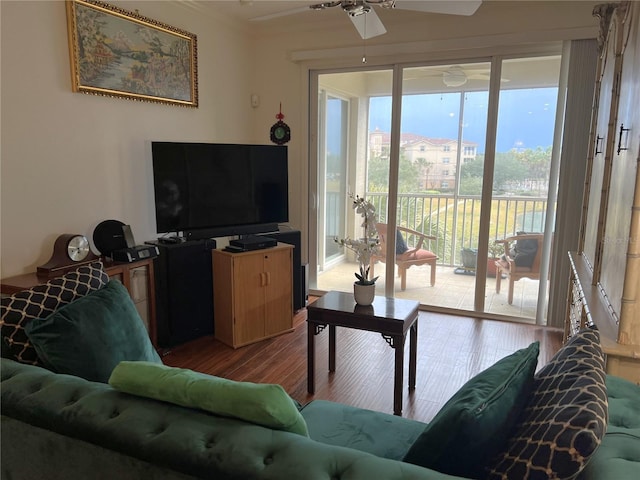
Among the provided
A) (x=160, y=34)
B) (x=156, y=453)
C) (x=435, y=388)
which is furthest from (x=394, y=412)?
(x=160, y=34)

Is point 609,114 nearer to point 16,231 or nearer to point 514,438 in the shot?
point 514,438

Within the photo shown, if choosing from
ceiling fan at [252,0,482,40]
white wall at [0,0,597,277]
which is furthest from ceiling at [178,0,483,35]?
ceiling fan at [252,0,482,40]

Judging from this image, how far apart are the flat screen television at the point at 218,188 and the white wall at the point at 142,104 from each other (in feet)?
0.93

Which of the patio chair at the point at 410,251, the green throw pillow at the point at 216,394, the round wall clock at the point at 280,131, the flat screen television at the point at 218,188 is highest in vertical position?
the round wall clock at the point at 280,131

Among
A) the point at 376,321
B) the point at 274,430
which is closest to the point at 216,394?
the point at 274,430

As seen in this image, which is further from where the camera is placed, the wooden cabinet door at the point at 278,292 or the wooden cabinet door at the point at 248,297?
the wooden cabinet door at the point at 278,292

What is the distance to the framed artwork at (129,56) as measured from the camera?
9.39ft

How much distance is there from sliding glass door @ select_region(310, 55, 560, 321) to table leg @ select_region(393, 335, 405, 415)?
1.99 m

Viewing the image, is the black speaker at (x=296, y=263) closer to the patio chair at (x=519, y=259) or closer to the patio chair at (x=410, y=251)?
the patio chair at (x=410, y=251)

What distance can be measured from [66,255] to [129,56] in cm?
148

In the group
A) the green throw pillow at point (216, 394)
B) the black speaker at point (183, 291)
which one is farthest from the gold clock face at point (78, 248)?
the green throw pillow at point (216, 394)

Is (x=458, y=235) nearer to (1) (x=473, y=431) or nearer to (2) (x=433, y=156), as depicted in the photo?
(2) (x=433, y=156)

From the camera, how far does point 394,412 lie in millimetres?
2518

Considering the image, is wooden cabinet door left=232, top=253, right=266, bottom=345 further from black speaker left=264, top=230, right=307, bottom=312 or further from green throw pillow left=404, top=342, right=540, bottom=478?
green throw pillow left=404, top=342, right=540, bottom=478
